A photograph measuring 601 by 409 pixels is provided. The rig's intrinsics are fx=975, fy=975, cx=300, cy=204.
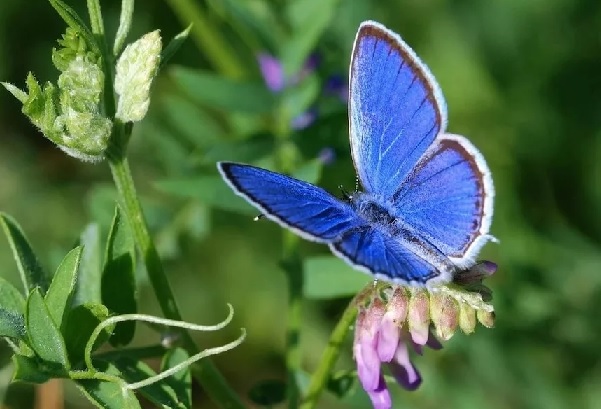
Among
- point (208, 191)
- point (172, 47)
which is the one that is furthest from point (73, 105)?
point (208, 191)

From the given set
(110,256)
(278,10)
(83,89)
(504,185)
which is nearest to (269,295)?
(504,185)

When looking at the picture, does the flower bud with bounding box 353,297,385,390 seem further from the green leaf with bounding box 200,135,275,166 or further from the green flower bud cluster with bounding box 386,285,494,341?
the green leaf with bounding box 200,135,275,166

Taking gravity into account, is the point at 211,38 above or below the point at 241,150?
above

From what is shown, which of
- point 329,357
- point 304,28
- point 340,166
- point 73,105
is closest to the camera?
point 73,105

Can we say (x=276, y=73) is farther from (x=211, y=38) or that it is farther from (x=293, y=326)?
(x=293, y=326)

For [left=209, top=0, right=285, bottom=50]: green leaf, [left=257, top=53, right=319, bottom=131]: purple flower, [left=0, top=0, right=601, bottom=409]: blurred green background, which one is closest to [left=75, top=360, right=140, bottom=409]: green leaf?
[left=0, top=0, right=601, bottom=409]: blurred green background

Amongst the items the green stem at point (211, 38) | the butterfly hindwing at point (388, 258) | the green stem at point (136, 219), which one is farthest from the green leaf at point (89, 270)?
the green stem at point (211, 38)

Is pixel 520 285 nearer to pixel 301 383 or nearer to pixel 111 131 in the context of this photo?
pixel 301 383
